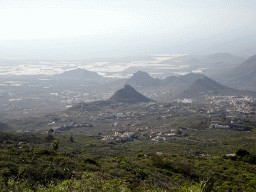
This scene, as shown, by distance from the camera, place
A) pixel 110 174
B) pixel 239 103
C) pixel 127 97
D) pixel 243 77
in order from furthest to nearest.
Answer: pixel 243 77 < pixel 127 97 < pixel 239 103 < pixel 110 174

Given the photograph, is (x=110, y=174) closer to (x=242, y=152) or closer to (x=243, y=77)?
(x=242, y=152)

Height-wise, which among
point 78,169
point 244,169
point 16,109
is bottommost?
point 16,109

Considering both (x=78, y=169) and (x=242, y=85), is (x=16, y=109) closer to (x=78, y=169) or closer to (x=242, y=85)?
(x=78, y=169)

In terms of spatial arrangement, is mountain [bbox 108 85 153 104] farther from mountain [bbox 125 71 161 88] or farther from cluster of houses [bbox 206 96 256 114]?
mountain [bbox 125 71 161 88]

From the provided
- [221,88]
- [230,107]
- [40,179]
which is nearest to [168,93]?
[221,88]

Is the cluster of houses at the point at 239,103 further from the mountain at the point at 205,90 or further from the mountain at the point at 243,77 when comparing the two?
the mountain at the point at 243,77

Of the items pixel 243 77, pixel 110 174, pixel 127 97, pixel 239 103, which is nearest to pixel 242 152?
pixel 110 174

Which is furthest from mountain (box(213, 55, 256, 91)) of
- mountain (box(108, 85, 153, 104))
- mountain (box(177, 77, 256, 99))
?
mountain (box(108, 85, 153, 104))

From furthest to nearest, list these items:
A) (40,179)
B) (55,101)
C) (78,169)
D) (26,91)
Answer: (26,91), (55,101), (78,169), (40,179)

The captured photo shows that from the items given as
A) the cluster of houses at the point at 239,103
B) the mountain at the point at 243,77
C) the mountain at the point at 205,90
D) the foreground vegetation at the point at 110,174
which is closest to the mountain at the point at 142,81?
the mountain at the point at 205,90
